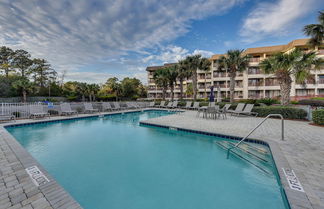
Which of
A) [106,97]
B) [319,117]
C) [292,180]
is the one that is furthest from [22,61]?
[319,117]

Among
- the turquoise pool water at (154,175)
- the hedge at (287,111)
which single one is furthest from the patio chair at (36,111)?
the hedge at (287,111)

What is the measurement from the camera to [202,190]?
3131 mm

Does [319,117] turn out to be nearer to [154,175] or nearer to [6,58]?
[154,175]

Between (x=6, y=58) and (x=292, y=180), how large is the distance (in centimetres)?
5056

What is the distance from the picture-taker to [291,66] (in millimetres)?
10172

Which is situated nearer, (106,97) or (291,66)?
(291,66)

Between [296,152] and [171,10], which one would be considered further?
[171,10]

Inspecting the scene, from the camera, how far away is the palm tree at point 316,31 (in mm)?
9140

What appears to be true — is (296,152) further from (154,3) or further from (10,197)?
(154,3)

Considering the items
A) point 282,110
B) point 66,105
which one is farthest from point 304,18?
point 66,105

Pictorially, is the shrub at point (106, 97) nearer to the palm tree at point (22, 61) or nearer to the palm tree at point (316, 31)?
the palm tree at point (22, 61)

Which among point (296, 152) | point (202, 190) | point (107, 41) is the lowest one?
point (202, 190)

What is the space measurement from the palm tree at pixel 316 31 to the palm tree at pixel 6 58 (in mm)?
49670

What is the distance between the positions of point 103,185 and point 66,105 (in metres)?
11.8
